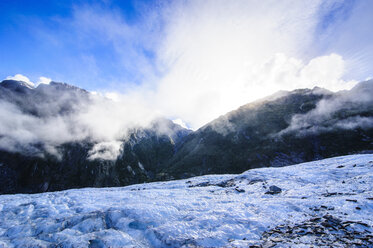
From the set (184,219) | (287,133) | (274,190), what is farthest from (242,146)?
(184,219)

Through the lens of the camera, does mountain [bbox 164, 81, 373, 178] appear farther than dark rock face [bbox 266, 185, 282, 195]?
Yes

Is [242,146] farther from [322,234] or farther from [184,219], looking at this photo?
[322,234]

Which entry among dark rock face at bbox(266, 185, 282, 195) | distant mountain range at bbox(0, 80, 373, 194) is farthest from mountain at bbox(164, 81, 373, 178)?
dark rock face at bbox(266, 185, 282, 195)

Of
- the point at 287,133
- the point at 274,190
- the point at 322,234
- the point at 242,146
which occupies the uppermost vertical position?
the point at 287,133

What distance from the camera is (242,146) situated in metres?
147

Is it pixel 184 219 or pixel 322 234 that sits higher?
pixel 184 219

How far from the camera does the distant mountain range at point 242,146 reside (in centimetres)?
12112

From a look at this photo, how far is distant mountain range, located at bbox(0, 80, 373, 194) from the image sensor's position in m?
121

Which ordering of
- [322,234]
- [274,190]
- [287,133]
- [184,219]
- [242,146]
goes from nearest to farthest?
[322,234] → [184,219] → [274,190] → [287,133] → [242,146]

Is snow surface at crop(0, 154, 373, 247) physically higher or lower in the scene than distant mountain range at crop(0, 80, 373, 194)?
lower

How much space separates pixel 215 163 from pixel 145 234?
137m

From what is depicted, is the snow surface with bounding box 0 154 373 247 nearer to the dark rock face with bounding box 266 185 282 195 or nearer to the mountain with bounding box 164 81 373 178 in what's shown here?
the dark rock face with bounding box 266 185 282 195

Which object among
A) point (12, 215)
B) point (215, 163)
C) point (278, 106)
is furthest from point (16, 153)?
point (278, 106)

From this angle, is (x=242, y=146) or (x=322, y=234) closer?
(x=322, y=234)
